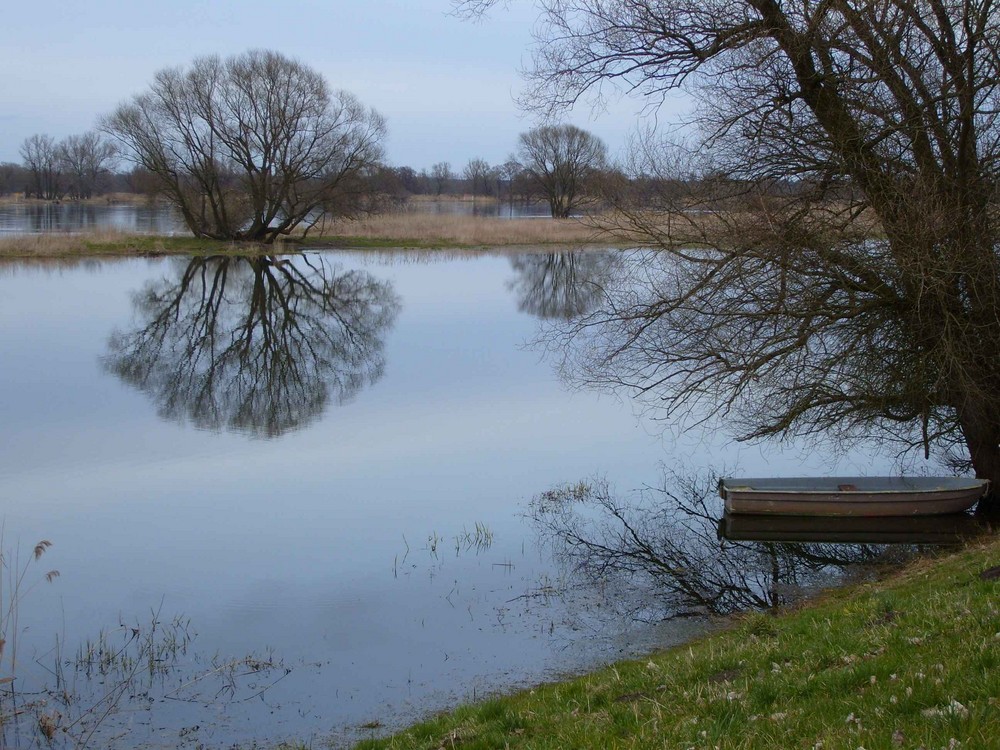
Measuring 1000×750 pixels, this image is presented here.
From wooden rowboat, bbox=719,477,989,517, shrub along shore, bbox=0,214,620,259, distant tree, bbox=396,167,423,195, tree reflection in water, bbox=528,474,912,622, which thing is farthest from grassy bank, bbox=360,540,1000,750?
distant tree, bbox=396,167,423,195

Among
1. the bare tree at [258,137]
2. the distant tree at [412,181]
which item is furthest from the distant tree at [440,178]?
the bare tree at [258,137]

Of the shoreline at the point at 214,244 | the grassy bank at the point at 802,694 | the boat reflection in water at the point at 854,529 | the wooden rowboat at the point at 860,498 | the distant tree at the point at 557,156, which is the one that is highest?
the distant tree at the point at 557,156

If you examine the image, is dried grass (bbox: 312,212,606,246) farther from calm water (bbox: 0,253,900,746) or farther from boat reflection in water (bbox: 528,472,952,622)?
boat reflection in water (bbox: 528,472,952,622)

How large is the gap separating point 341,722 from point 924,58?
10.8 m

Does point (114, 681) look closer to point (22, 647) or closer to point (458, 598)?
point (22, 647)

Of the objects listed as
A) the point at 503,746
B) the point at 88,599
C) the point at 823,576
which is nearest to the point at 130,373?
the point at 88,599

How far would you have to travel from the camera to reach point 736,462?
55.6 ft

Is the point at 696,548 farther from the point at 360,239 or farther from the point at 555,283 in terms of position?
the point at 360,239

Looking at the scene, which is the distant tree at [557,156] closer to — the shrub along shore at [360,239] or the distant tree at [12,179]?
the shrub along shore at [360,239]

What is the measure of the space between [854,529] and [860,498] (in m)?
0.44

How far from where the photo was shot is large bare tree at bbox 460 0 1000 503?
12672 millimetres

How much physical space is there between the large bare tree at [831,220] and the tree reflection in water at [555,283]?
32.7ft

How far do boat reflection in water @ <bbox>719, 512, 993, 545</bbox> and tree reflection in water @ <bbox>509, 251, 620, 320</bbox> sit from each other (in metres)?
11.2

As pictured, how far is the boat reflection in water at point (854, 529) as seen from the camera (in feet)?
44.0
